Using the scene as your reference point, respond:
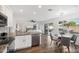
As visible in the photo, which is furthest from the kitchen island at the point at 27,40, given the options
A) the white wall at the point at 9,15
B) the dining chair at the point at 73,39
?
the dining chair at the point at 73,39

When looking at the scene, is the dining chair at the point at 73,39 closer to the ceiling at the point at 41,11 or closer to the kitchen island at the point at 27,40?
the ceiling at the point at 41,11

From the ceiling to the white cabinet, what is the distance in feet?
1.12

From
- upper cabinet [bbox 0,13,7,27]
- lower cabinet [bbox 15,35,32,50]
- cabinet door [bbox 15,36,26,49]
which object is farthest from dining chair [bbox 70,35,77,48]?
upper cabinet [bbox 0,13,7,27]

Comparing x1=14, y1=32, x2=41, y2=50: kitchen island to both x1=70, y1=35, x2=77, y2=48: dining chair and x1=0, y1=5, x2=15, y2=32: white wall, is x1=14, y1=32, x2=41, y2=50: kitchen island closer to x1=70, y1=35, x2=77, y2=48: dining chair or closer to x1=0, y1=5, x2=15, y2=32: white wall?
x1=0, y1=5, x2=15, y2=32: white wall

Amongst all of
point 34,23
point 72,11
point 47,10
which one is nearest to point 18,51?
point 34,23

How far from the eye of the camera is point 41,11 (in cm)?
250

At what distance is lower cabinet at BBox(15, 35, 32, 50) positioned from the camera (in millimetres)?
2492

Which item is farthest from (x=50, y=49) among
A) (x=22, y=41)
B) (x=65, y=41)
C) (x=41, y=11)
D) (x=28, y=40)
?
(x=41, y=11)

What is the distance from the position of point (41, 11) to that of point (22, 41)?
2.30 ft

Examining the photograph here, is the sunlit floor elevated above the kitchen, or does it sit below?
below

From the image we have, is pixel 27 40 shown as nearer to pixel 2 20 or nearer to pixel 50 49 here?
pixel 50 49

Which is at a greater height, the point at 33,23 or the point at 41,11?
the point at 41,11
